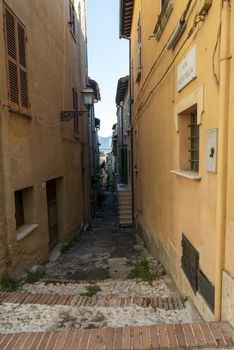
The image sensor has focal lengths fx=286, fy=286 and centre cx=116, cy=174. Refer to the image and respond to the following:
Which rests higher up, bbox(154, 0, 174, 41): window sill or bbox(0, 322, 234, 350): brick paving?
bbox(154, 0, 174, 41): window sill

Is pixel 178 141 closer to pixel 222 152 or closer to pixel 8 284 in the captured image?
pixel 222 152

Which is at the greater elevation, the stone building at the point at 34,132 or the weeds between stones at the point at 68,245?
the stone building at the point at 34,132

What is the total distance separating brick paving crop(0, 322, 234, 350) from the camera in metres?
2.42

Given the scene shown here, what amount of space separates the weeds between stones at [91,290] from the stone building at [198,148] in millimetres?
1306

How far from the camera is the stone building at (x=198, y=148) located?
263 cm

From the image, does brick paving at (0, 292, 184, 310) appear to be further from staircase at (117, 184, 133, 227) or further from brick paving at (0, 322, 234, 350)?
staircase at (117, 184, 133, 227)

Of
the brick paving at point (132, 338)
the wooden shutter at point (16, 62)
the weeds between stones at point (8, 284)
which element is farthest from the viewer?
the wooden shutter at point (16, 62)

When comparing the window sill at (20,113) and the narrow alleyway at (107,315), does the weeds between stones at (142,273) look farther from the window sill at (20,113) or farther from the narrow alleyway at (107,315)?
the window sill at (20,113)

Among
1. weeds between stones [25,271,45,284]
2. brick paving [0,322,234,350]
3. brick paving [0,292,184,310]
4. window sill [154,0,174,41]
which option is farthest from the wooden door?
brick paving [0,322,234,350]

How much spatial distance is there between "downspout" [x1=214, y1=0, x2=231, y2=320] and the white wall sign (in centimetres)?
87

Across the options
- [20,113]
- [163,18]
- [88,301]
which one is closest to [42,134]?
[20,113]

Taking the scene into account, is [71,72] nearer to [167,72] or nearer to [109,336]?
[167,72]

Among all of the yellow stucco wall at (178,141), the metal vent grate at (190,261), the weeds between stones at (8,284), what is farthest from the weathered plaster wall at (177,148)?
the weeds between stones at (8,284)

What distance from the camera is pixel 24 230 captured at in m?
5.98
